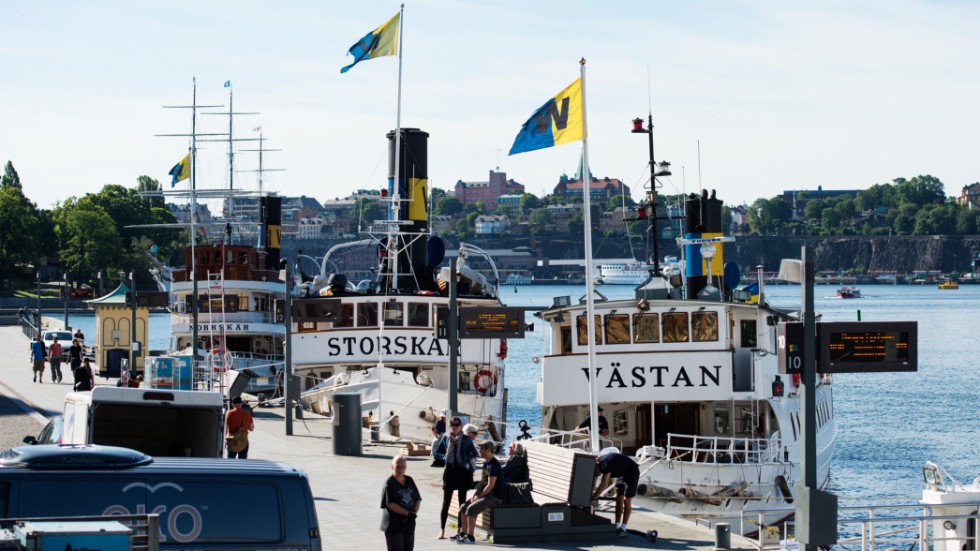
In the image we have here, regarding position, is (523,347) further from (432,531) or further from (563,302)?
(432,531)

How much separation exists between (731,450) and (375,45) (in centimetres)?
1761

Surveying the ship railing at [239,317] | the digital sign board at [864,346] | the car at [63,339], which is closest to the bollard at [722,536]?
the digital sign board at [864,346]

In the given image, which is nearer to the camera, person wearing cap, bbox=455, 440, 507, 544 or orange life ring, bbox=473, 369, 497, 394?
person wearing cap, bbox=455, 440, 507, 544

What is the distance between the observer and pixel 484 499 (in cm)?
1747

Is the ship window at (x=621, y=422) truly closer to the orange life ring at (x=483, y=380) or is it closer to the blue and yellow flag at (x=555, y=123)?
the orange life ring at (x=483, y=380)

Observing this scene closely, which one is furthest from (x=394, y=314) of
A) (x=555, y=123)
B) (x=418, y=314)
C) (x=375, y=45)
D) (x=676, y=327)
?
(x=555, y=123)

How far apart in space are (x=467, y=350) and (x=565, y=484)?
23.2 metres

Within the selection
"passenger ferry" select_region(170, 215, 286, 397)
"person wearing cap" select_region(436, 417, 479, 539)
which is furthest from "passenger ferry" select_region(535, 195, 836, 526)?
"passenger ferry" select_region(170, 215, 286, 397)

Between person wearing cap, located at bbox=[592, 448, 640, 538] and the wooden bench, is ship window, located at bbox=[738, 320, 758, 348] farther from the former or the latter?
the wooden bench

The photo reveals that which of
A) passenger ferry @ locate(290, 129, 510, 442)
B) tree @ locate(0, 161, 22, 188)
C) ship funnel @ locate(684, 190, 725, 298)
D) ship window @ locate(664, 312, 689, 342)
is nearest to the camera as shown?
ship window @ locate(664, 312, 689, 342)

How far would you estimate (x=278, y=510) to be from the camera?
11.7 meters

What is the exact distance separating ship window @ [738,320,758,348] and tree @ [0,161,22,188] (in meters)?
179

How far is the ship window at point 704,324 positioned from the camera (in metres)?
28.8

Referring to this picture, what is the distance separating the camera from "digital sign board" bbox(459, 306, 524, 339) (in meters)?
26.4
